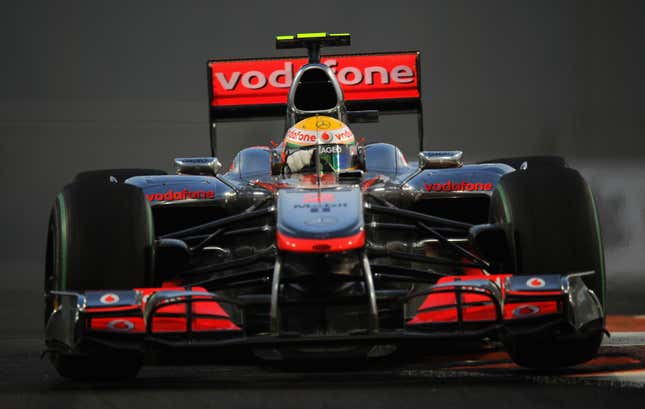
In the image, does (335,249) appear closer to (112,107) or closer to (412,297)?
(412,297)

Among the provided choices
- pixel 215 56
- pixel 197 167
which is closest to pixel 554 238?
pixel 197 167

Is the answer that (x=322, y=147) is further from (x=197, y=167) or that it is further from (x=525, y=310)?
(x=525, y=310)

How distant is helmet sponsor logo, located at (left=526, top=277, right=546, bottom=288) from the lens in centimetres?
579

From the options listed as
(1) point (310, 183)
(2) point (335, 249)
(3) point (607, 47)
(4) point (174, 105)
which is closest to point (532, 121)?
(3) point (607, 47)

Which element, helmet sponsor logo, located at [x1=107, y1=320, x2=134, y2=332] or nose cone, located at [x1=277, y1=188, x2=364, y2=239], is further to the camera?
nose cone, located at [x1=277, y1=188, x2=364, y2=239]

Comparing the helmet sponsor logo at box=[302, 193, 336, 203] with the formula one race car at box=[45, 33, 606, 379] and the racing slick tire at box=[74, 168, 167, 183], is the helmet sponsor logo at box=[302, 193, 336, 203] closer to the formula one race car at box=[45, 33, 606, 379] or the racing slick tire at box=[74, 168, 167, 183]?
the formula one race car at box=[45, 33, 606, 379]

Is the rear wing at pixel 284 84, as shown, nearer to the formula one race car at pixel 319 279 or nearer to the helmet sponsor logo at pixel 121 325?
the formula one race car at pixel 319 279

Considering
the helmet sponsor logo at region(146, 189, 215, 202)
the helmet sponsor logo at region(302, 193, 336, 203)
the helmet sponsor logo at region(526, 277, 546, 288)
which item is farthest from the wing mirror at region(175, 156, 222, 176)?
the helmet sponsor logo at region(526, 277, 546, 288)

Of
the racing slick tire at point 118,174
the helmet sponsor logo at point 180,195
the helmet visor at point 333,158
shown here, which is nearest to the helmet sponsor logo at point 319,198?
the helmet sponsor logo at point 180,195

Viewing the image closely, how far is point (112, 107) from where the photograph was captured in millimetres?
20844

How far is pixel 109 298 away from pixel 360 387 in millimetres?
1267

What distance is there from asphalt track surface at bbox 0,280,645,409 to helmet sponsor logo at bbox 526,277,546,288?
1.50 ft

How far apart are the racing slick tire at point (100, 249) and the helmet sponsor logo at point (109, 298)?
29 centimetres

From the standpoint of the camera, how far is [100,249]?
20.0 ft
